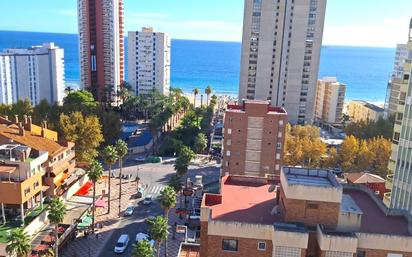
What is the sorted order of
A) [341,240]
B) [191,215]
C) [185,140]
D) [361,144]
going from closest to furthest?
[341,240], [191,215], [361,144], [185,140]

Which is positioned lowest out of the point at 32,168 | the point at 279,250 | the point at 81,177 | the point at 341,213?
the point at 81,177

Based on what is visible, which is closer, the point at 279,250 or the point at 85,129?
the point at 279,250

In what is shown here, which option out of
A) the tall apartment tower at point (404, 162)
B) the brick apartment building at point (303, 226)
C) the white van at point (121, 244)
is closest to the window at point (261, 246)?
the brick apartment building at point (303, 226)

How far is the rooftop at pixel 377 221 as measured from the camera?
2850 centimetres

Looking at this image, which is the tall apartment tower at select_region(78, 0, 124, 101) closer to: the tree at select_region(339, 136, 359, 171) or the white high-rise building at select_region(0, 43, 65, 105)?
the white high-rise building at select_region(0, 43, 65, 105)

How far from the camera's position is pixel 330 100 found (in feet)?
479

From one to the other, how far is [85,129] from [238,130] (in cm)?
3372

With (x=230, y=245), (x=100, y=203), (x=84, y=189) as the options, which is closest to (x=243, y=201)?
(x=230, y=245)

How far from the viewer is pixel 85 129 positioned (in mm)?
80375

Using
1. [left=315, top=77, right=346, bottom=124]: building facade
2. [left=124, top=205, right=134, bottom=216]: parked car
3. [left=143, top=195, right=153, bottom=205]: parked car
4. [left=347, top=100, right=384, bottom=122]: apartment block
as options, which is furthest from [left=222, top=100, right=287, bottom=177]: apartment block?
[left=315, top=77, right=346, bottom=124]: building facade

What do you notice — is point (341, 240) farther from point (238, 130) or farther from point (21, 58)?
point (21, 58)

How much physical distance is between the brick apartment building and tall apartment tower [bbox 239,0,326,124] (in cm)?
10130

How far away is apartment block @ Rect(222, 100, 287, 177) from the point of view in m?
66.6

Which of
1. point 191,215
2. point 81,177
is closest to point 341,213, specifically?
point 191,215
